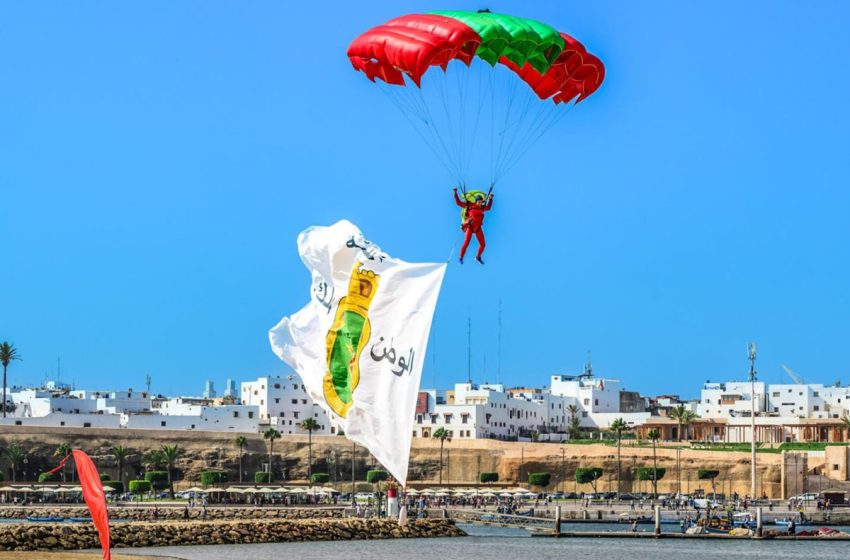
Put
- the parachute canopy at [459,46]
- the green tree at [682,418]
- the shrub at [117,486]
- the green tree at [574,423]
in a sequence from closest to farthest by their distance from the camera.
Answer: the parachute canopy at [459,46] → the shrub at [117,486] → the green tree at [682,418] → the green tree at [574,423]

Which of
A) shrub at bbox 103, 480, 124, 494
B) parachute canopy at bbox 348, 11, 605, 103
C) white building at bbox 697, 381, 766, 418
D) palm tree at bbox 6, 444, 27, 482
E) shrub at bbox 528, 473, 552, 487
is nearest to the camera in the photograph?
parachute canopy at bbox 348, 11, 605, 103

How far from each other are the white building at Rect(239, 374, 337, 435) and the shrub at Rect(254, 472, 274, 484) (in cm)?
1791

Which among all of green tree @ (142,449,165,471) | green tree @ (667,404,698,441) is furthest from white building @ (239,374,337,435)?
green tree @ (667,404,698,441)

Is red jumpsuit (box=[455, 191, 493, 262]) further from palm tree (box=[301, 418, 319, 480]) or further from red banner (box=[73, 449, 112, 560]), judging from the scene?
palm tree (box=[301, 418, 319, 480])

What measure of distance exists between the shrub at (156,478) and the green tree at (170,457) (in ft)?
2.12

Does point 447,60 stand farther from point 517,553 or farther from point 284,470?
point 284,470

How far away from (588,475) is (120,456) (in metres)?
32.9

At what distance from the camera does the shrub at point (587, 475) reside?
10192cm

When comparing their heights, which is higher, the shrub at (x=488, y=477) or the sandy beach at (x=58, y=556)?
the shrub at (x=488, y=477)

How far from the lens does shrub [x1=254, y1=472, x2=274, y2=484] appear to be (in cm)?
10262

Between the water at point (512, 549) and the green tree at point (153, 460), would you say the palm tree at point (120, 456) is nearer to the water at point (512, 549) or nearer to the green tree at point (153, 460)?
the green tree at point (153, 460)

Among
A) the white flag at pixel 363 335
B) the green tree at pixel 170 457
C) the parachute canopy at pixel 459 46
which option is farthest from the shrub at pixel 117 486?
the parachute canopy at pixel 459 46

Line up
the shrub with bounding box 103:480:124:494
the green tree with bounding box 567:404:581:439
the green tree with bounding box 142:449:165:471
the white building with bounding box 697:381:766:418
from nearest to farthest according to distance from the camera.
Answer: the shrub with bounding box 103:480:124:494 < the green tree with bounding box 142:449:165:471 < the green tree with bounding box 567:404:581:439 < the white building with bounding box 697:381:766:418

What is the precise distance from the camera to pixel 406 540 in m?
53.8
